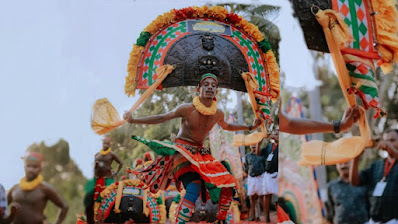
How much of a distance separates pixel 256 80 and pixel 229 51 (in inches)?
13.3

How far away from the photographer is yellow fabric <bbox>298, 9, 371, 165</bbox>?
2.62 metres

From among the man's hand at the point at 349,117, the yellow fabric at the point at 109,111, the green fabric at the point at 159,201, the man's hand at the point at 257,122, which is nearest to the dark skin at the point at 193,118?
the yellow fabric at the point at 109,111

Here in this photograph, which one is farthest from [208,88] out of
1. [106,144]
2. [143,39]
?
[106,144]

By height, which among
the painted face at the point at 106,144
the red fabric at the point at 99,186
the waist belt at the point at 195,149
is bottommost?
the red fabric at the point at 99,186

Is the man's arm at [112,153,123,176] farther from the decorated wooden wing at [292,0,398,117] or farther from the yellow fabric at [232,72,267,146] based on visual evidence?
the decorated wooden wing at [292,0,398,117]

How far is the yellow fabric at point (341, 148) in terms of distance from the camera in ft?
8.56

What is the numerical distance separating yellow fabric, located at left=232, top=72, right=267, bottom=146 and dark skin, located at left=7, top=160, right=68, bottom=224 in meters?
1.64

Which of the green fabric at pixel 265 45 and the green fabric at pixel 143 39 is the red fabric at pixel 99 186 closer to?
the green fabric at pixel 143 39

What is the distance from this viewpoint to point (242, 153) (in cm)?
409

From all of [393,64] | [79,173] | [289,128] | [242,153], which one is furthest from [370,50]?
[79,173]

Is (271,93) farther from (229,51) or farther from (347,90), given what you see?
(347,90)

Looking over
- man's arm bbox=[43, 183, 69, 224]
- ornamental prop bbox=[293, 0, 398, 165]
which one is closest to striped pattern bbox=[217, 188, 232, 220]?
ornamental prop bbox=[293, 0, 398, 165]

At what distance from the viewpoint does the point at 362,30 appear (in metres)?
2.74

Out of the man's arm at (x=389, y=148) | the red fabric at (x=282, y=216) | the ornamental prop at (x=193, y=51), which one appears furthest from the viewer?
the ornamental prop at (x=193, y=51)
